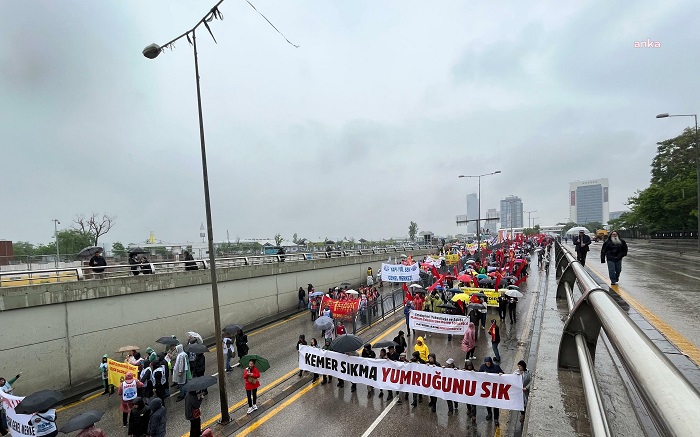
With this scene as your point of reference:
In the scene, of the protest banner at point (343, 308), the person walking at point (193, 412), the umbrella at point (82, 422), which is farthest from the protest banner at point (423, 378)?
the protest banner at point (343, 308)

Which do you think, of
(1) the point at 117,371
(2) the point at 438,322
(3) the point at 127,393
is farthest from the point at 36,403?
(2) the point at 438,322

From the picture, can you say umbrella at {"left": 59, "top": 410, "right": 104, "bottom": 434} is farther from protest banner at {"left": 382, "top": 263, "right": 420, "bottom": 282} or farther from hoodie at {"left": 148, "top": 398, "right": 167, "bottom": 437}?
protest banner at {"left": 382, "top": 263, "right": 420, "bottom": 282}

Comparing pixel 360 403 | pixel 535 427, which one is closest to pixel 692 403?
pixel 535 427

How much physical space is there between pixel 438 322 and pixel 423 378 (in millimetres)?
5070

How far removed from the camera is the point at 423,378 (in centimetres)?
999

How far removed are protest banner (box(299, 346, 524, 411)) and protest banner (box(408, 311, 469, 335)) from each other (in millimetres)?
4791

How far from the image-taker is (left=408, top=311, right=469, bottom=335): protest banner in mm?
14312

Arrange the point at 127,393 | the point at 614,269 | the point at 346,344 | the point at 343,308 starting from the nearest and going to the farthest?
the point at 127,393
the point at 614,269
the point at 346,344
the point at 343,308

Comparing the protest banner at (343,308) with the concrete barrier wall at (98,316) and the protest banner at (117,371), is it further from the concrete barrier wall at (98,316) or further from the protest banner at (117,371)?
the protest banner at (117,371)

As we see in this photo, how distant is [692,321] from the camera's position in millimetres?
7246

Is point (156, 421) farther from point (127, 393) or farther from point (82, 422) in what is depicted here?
point (127, 393)

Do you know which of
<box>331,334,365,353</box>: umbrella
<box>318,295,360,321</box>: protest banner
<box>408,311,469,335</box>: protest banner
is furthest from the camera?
<box>318,295,360,321</box>: protest banner

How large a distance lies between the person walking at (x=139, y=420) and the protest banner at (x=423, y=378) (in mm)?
4901

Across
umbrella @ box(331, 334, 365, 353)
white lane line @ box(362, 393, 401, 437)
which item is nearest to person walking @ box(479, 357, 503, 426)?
white lane line @ box(362, 393, 401, 437)
